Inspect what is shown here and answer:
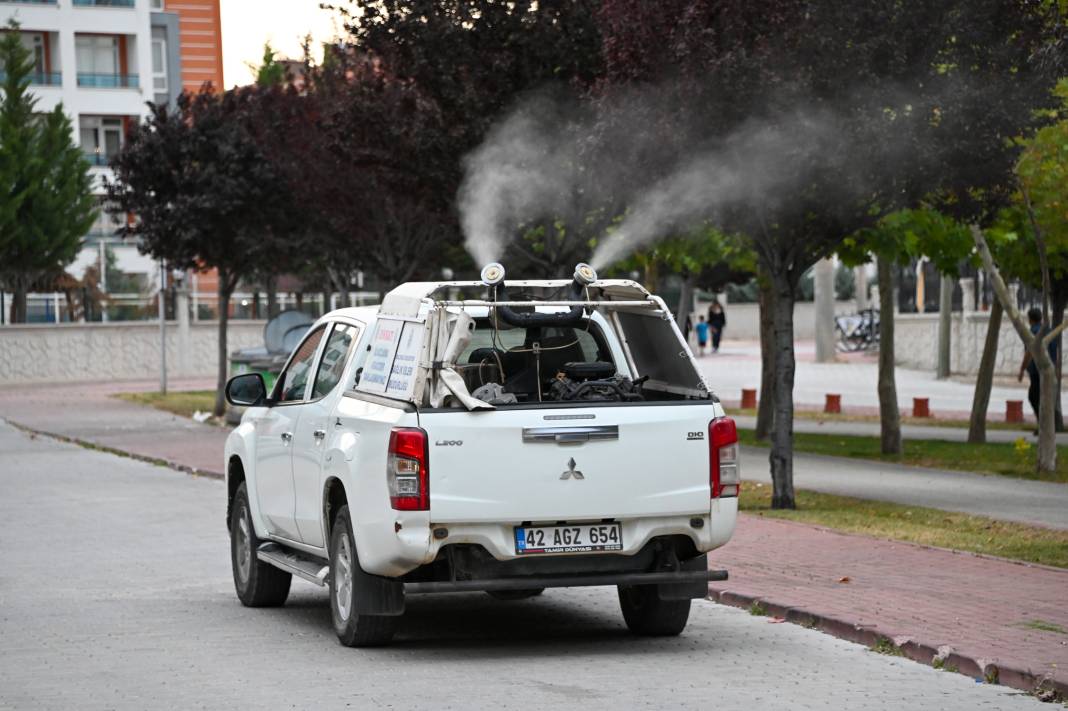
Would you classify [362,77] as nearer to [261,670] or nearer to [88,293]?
[261,670]

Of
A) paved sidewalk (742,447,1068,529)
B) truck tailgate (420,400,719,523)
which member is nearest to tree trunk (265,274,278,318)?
paved sidewalk (742,447,1068,529)

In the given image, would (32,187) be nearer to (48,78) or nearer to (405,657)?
(48,78)

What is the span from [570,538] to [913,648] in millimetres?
1796

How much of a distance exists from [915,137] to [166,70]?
215 feet

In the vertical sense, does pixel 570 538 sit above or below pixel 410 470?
below

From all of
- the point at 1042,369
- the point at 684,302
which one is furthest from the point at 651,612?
the point at 684,302

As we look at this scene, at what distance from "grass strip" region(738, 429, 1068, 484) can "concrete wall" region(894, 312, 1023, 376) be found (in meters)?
12.3

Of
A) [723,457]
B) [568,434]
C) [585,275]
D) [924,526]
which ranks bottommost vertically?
[924,526]

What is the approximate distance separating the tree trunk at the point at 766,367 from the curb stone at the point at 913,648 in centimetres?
1390

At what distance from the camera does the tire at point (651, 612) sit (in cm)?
965

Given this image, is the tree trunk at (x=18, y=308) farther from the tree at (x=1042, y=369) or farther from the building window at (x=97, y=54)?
the tree at (x=1042, y=369)

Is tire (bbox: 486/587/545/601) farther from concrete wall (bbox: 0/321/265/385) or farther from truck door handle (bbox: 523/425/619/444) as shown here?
concrete wall (bbox: 0/321/265/385)

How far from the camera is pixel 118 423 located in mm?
32625

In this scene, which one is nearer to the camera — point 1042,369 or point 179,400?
point 1042,369
